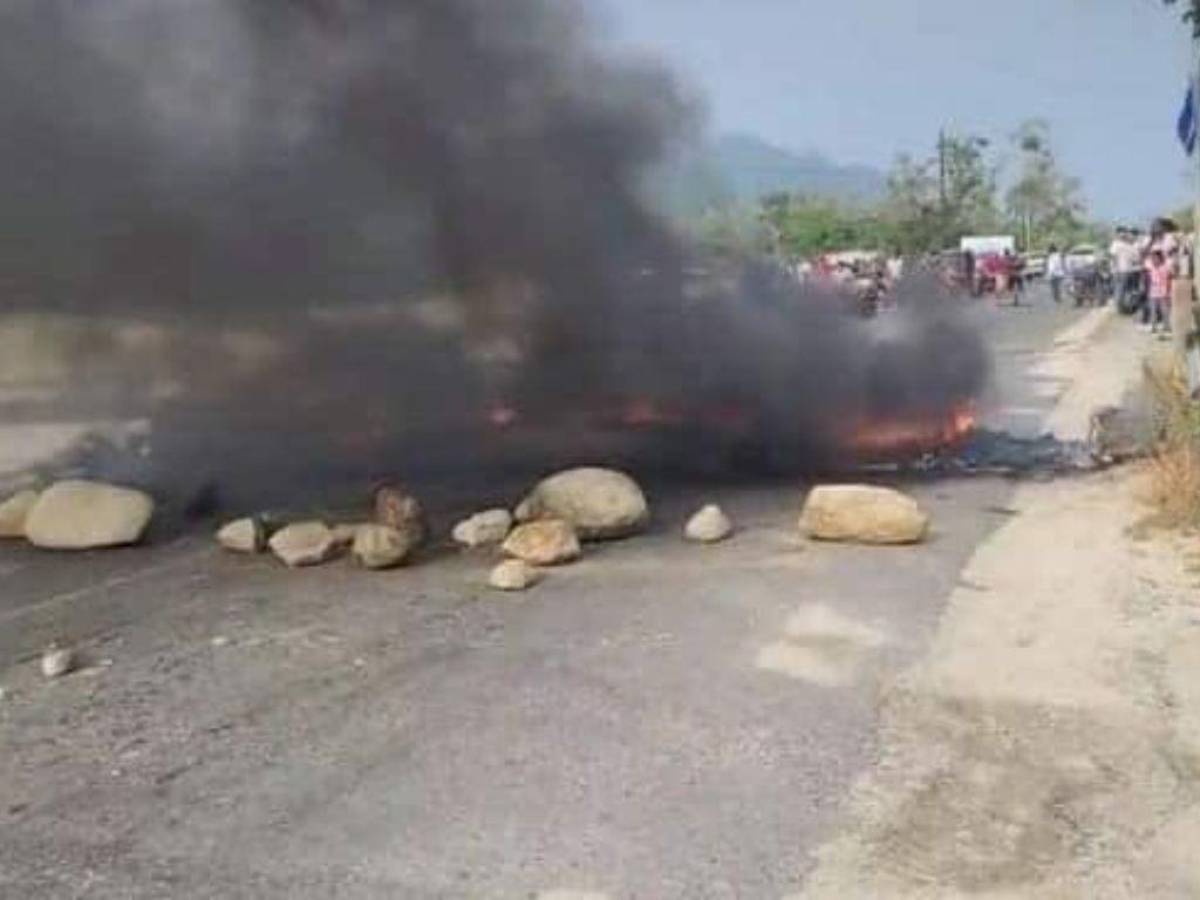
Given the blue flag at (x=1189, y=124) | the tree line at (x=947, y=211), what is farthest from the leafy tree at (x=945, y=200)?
the blue flag at (x=1189, y=124)

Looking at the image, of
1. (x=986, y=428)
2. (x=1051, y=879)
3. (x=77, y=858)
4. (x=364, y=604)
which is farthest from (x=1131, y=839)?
(x=986, y=428)

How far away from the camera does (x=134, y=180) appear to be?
8.41m

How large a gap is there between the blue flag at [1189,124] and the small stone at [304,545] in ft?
21.4

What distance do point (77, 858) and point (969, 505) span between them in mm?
5640

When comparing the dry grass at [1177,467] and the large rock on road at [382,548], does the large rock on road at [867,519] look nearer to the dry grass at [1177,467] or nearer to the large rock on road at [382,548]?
the dry grass at [1177,467]

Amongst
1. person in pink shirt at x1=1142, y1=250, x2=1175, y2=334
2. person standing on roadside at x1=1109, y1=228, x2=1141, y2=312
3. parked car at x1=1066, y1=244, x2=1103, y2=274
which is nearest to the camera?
person in pink shirt at x1=1142, y1=250, x2=1175, y2=334

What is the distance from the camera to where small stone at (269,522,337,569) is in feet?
22.2

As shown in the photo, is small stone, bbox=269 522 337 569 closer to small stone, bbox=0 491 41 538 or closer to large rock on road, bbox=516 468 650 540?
large rock on road, bbox=516 468 650 540

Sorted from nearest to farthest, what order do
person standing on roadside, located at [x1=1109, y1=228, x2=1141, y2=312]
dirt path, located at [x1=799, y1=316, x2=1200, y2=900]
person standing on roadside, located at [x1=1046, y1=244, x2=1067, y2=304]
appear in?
dirt path, located at [x1=799, y1=316, x2=1200, y2=900] → person standing on roadside, located at [x1=1109, y1=228, x2=1141, y2=312] → person standing on roadside, located at [x1=1046, y1=244, x2=1067, y2=304]

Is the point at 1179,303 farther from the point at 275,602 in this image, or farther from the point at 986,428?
the point at 275,602

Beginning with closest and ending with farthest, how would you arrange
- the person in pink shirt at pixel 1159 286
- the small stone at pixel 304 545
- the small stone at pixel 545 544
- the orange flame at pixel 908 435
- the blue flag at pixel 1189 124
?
the small stone at pixel 545 544, the small stone at pixel 304 545, the orange flame at pixel 908 435, the blue flag at pixel 1189 124, the person in pink shirt at pixel 1159 286

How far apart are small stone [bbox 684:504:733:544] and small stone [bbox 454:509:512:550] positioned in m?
0.87

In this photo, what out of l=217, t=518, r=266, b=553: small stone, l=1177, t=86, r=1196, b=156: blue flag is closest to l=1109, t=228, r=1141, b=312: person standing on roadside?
l=1177, t=86, r=1196, b=156: blue flag

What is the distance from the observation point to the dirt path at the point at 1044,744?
3428 millimetres
